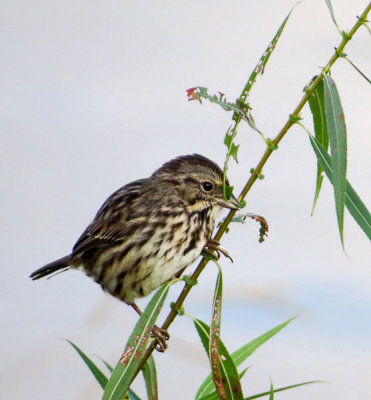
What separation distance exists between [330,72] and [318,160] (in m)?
0.25

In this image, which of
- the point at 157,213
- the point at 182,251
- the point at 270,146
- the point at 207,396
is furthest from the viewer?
the point at 157,213

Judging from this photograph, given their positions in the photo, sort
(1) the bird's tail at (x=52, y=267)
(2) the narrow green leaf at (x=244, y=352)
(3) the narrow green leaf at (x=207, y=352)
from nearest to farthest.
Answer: (3) the narrow green leaf at (x=207, y=352), (2) the narrow green leaf at (x=244, y=352), (1) the bird's tail at (x=52, y=267)

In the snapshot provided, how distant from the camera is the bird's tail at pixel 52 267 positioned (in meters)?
3.45

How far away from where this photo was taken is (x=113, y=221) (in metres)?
3.20

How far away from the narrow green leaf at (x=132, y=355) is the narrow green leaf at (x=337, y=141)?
1.91 feet

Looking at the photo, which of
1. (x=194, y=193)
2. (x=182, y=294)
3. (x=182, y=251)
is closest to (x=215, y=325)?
(x=182, y=294)

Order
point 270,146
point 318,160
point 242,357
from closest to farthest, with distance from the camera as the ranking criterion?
point 270,146
point 318,160
point 242,357

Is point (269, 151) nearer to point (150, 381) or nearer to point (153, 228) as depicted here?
point (150, 381)

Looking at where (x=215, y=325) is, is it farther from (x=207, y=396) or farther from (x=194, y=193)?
(x=194, y=193)

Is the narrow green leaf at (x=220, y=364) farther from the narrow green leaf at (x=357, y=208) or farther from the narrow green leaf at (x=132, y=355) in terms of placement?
the narrow green leaf at (x=357, y=208)

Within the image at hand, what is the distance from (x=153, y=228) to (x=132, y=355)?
1.12 meters

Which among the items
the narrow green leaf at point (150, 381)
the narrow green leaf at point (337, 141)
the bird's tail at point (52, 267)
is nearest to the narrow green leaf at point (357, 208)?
the narrow green leaf at point (337, 141)

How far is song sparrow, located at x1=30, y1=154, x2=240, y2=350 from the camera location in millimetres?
2914

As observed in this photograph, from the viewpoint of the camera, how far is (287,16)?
194 centimetres
